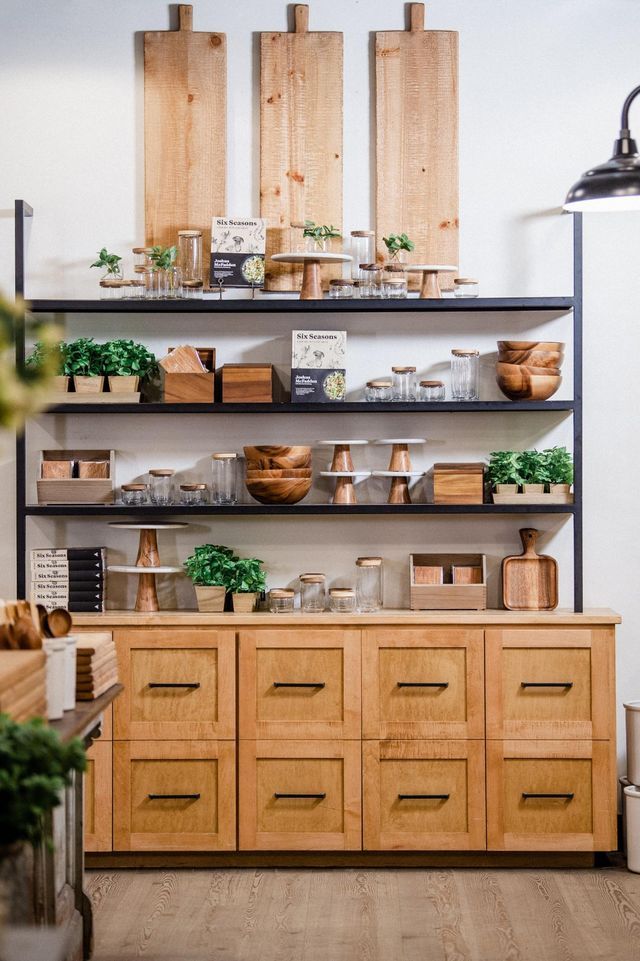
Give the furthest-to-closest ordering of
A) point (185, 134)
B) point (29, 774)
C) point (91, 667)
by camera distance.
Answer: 1. point (185, 134)
2. point (91, 667)
3. point (29, 774)

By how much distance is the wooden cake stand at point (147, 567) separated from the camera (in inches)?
152

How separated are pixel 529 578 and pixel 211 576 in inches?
46.3

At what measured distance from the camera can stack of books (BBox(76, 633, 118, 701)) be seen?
252cm

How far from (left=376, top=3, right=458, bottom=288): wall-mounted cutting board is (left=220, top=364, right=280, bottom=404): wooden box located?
2.20 ft

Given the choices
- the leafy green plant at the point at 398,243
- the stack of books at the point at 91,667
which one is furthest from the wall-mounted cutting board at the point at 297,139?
the stack of books at the point at 91,667

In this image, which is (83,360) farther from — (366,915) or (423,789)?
(366,915)

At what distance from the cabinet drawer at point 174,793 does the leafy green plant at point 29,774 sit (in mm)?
2022

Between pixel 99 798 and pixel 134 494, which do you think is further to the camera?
pixel 134 494

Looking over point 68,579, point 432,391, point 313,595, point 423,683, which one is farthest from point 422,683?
point 68,579

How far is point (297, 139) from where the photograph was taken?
158 inches

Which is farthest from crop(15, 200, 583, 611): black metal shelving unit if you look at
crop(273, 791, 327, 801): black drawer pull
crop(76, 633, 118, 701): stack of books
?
crop(76, 633, 118, 701): stack of books

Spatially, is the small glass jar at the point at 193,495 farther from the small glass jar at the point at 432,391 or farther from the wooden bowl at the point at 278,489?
the small glass jar at the point at 432,391

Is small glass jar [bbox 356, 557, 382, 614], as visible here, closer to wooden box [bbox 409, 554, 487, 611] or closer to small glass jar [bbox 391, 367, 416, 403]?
wooden box [bbox 409, 554, 487, 611]

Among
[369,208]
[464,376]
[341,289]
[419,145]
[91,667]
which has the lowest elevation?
[91,667]
